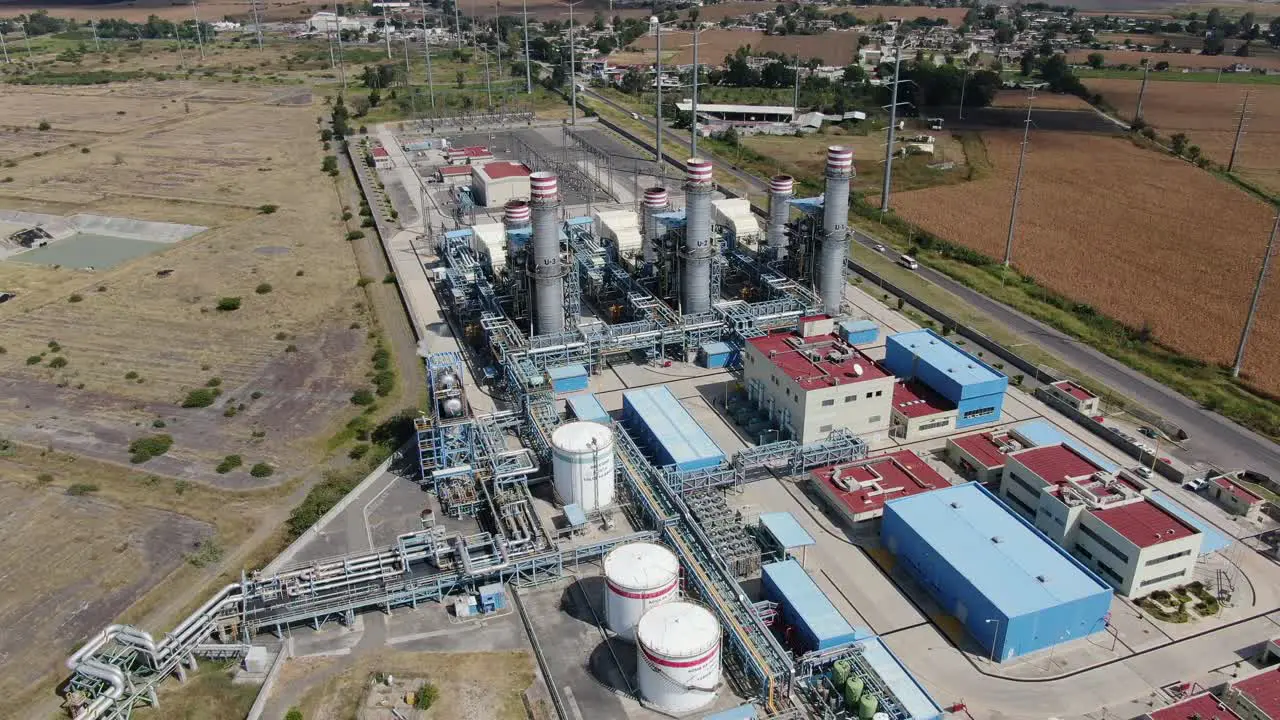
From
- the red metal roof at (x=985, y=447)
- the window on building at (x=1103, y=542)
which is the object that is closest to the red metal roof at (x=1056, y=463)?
the red metal roof at (x=985, y=447)

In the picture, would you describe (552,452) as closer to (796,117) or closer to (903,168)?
(903,168)

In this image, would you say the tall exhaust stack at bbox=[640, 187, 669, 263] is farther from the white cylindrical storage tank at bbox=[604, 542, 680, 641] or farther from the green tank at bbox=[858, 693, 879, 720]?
the green tank at bbox=[858, 693, 879, 720]

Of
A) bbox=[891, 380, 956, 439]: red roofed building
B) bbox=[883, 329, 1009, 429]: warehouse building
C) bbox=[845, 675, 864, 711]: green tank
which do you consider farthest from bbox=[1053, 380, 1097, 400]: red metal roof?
bbox=[845, 675, 864, 711]: green tank

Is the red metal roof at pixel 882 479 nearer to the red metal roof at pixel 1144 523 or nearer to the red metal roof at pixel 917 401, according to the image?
the red metal roof at pixel 917 401

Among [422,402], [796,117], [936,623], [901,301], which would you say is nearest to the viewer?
[936,623]

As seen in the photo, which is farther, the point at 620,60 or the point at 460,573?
the point at 620,60

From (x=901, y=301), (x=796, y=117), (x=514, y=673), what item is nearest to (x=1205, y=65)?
(x=796, y=117)

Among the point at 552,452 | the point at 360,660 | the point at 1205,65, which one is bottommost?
the point at 360,660
